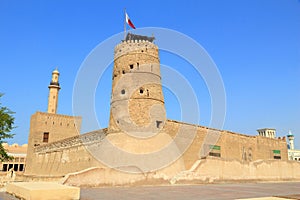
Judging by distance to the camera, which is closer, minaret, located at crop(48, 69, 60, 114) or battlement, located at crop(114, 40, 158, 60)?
battlement, located at crop(114, 40, 158, 60)

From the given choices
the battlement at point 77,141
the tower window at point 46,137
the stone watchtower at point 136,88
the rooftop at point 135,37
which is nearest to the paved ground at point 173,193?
the stone watchtower at point 136,88

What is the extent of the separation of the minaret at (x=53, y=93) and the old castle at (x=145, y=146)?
1874 cm

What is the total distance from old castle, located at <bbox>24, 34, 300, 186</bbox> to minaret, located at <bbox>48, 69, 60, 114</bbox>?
18736 mm

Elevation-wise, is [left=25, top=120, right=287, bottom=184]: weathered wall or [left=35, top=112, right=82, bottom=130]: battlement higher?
[left=35, top=112, right=82, bottom=130]: battlement

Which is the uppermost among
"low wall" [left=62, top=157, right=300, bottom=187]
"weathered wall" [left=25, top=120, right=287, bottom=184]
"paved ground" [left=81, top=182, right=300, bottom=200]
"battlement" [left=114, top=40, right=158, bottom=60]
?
"battlement" [left=114, top=40, right=158, bottom=60]

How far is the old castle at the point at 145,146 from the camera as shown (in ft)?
44.0

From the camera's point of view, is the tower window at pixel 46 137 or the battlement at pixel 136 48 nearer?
the battlement at pixel 136 48

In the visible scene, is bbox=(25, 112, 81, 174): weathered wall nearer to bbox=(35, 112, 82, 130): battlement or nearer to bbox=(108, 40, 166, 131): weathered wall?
bbox=(35, 112, 82, 130): battlement

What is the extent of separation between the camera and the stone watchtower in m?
15.3

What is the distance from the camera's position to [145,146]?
569 inches

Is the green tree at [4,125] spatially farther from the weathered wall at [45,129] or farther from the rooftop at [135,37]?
the weathered wall at [45,129]

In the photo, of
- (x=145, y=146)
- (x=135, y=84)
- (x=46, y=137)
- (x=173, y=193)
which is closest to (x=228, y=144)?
(x=145, y=146)

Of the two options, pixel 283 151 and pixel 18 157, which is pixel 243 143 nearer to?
pixel 283 151

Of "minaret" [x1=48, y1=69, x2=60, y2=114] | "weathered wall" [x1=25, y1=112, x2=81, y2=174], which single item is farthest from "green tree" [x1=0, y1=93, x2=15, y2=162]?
"minaret" [x1=48, y1=69, x2=60, y2=114]
